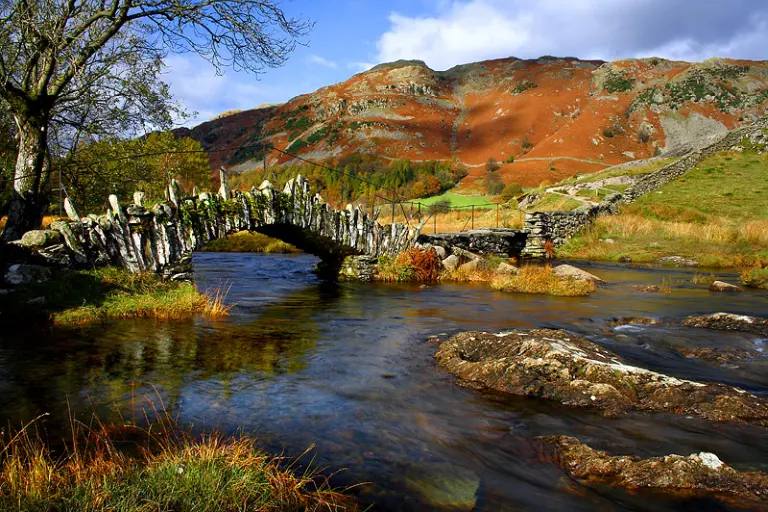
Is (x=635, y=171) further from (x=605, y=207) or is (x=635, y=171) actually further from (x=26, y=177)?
(x=26, y=177)

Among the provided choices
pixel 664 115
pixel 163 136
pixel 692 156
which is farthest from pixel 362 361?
pixel 664 115

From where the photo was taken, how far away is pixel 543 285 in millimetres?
17922

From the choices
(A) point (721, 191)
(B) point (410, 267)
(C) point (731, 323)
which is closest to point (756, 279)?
(C) point (731, 323)

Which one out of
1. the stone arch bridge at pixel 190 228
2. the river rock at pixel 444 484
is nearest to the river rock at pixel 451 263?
the stone arch bridge at pixel 190 228

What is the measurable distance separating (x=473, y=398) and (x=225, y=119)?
17334 cm

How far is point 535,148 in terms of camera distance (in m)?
98.5

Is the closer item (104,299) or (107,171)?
(104,299)

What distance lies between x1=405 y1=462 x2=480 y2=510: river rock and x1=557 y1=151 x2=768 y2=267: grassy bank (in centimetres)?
2342

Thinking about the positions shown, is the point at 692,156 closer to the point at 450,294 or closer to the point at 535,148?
the point at 450,294

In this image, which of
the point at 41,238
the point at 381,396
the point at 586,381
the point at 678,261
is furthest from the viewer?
the point at 678,261

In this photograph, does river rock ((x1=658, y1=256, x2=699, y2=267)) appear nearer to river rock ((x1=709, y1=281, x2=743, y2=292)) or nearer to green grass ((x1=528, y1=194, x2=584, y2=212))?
river rock ((x1=709, y1=281, x2=743, y2=292))

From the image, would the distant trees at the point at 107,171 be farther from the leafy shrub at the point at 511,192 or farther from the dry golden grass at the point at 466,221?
the leafy shrub at the point at 511,192

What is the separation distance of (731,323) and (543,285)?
654 centimetres

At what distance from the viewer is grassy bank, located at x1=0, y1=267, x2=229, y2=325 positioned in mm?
10953
